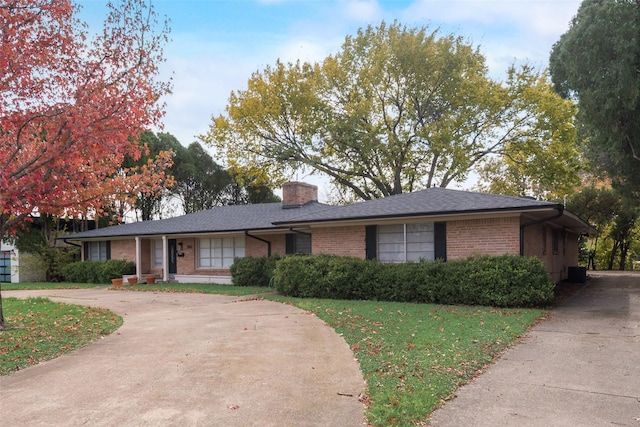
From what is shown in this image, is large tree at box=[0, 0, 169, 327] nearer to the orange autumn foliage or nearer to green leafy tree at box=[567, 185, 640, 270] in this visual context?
the orange autumn foliage

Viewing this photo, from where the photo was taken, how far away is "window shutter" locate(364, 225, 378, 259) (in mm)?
14117

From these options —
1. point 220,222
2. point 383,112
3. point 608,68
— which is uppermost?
point 383,112

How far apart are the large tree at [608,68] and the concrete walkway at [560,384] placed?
7.84 metres

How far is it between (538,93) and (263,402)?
26.6 meters

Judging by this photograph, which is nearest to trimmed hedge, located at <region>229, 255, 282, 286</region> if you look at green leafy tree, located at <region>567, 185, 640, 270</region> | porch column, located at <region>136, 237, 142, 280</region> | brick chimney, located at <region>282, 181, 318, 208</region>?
brick chimney, located at <region>282, 181, 318, 208</region>

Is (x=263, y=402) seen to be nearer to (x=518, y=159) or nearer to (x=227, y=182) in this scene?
(x=518, y=159)

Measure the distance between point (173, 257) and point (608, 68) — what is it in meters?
18.9

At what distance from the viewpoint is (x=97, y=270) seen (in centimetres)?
2288

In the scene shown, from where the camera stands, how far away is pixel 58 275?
86.1 ft

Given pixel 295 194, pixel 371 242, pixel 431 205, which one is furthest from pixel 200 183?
pixel 431 205

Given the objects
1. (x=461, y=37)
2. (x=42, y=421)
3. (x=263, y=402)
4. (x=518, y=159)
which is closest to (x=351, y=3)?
(x=263, y=402)

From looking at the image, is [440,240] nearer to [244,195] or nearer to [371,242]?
[371,242]

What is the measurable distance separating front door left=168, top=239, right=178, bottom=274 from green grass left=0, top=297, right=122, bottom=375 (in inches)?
362

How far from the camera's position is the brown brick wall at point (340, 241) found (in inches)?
568
